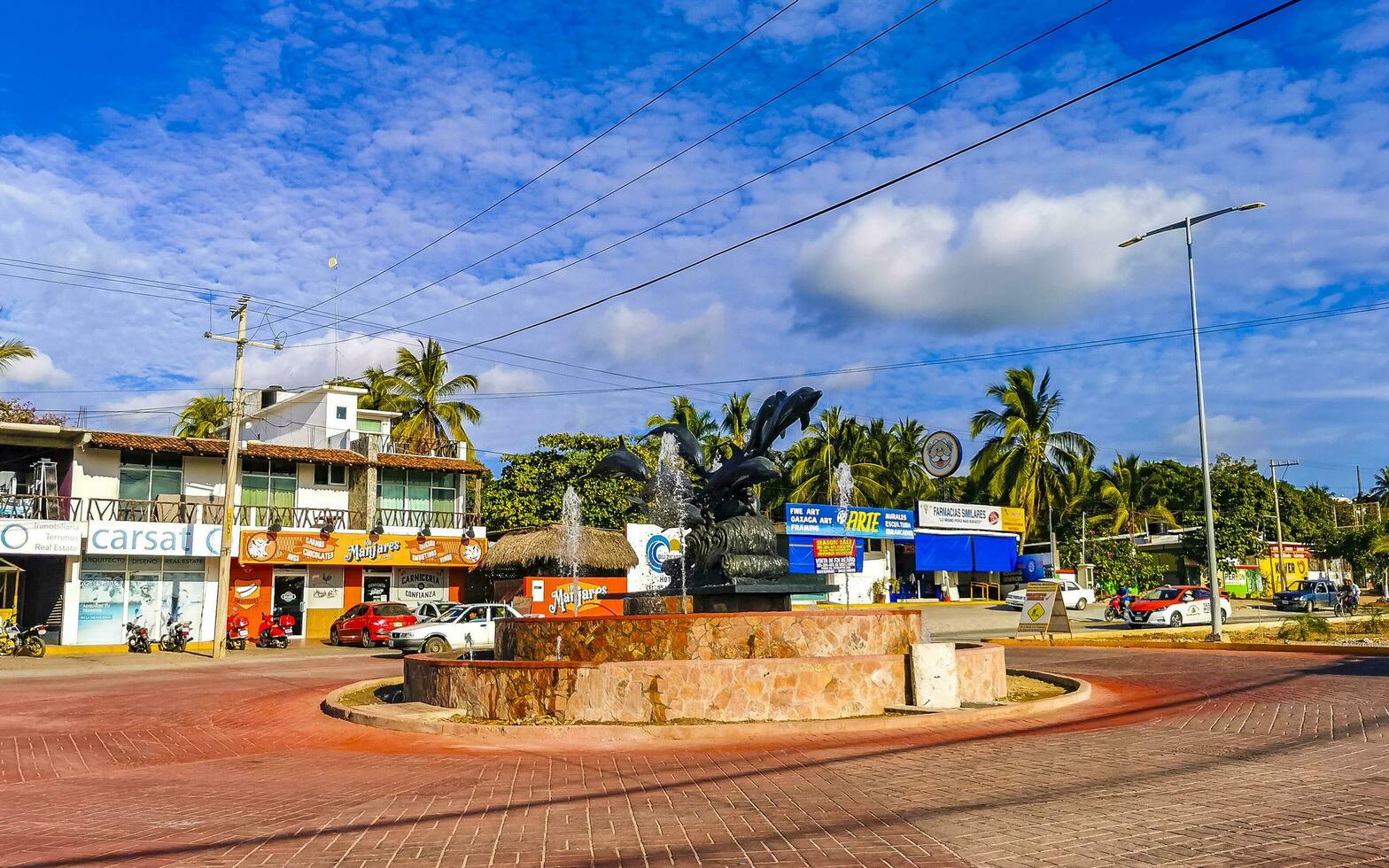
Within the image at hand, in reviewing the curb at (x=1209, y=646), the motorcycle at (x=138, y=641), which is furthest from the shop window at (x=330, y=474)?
the curb at (x=1209, y=646)

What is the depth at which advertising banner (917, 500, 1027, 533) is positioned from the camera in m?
46.8

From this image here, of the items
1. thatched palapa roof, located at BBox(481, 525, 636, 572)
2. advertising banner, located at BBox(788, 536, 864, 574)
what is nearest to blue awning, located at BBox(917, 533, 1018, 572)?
advertising banner, located at BBox(788, 536, 864, 574)

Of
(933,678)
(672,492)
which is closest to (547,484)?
(672,492)

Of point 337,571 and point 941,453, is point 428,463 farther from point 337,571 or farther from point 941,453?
point 941,453

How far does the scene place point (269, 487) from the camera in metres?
35.4

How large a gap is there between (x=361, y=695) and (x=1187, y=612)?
28.7 meters

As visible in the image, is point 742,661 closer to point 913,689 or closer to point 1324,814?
point 913,689

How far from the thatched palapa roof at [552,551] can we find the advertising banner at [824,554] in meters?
7.02

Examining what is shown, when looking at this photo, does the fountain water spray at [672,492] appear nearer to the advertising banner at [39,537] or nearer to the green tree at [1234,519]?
the advertising banner at [39,537]

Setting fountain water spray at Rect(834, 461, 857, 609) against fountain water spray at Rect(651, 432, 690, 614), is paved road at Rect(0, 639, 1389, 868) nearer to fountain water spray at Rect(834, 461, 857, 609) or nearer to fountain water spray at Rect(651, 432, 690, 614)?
fountain water spray at Rect(651, 432, 690, 614)

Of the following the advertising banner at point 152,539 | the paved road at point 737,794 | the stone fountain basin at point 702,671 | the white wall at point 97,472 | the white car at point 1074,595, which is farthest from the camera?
the white car at point 1074,595

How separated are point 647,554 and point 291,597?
44.0 ft

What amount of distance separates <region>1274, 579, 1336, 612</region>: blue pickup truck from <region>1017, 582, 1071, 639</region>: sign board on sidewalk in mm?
25219

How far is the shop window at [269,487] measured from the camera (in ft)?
114
